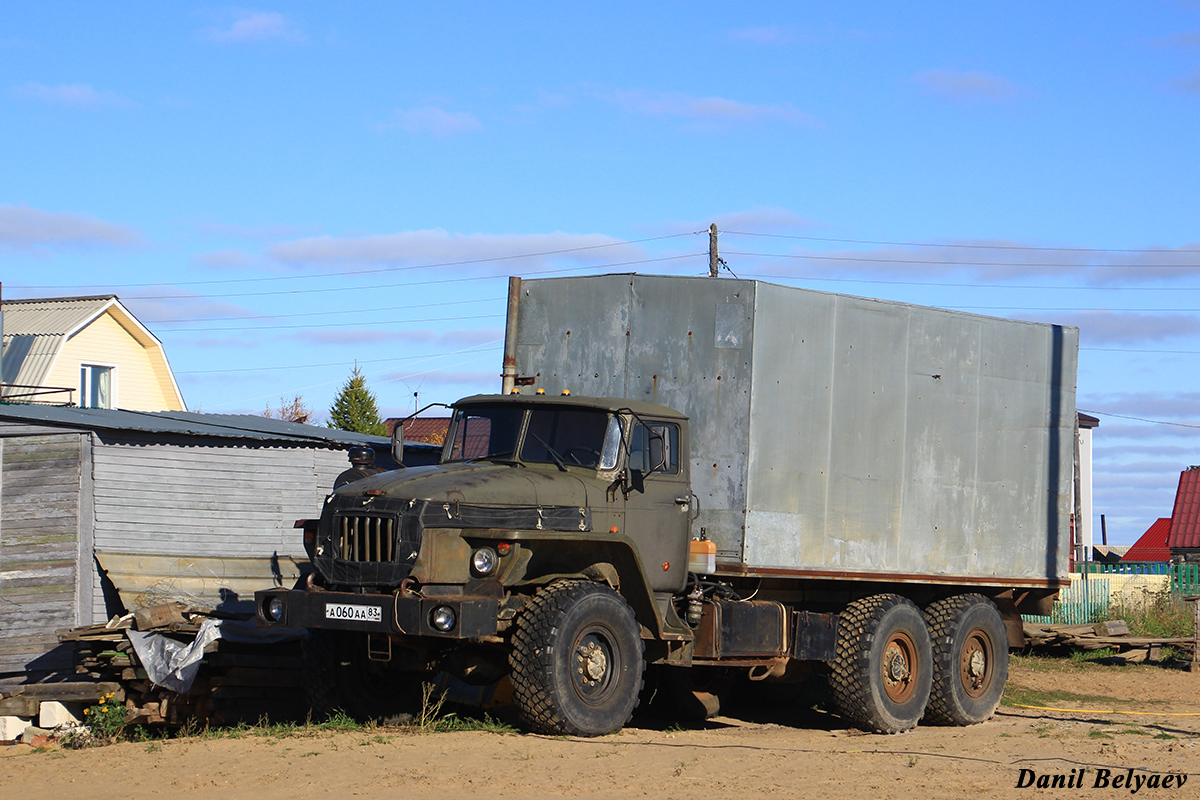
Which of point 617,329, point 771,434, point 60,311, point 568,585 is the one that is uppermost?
point 60,311

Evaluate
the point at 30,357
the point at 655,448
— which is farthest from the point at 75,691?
the point at 30,357

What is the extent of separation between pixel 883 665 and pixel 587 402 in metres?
4.14

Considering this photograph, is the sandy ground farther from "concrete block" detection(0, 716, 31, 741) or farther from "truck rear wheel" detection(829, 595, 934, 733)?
"concrete block" detection(0, 716, 31, 741)

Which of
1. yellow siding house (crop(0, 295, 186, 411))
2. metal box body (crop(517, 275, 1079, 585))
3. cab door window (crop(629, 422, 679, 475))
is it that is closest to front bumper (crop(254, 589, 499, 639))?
cab door window (crop(629, 422, 679, 475))

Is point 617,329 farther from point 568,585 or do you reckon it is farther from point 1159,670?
point 1159,670

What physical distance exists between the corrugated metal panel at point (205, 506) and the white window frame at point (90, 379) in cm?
2234

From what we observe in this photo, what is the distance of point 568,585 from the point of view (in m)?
10.2

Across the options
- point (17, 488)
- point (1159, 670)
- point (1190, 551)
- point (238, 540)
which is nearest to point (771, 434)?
point (238, 540)

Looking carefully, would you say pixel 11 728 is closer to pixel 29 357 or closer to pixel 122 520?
pixel 122 520

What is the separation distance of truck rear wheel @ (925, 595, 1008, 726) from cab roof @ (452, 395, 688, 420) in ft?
13.2

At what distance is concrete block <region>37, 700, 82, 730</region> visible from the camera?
43.1 feet

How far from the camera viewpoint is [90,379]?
36.5 metres

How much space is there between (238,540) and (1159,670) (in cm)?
1348

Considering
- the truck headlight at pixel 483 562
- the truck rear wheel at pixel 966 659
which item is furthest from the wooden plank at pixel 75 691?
the truck rear wheel at pixel 966 659
